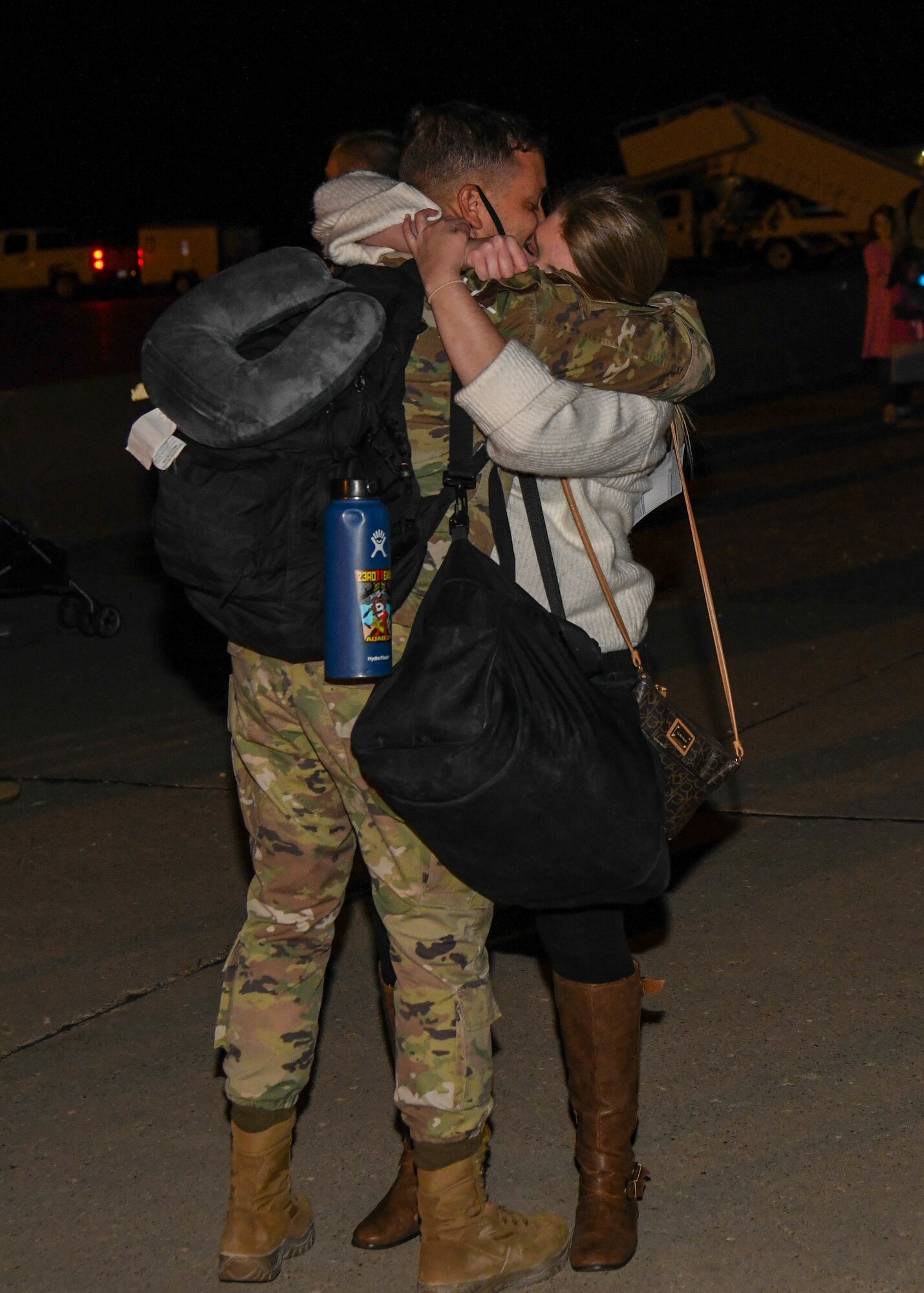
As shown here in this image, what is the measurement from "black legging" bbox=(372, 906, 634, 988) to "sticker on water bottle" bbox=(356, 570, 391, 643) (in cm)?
61

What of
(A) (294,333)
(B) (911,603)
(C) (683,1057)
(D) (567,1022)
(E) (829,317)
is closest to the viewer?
(A) (294,333)

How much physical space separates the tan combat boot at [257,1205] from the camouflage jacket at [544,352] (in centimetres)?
95

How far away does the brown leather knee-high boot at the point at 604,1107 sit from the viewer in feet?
9.32

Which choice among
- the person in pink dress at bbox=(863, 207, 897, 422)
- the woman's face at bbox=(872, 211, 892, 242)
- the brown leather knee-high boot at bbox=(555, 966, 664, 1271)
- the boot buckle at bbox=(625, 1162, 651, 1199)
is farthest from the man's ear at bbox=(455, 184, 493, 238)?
the woman's face at bbox=(872, 211, 892, 242)

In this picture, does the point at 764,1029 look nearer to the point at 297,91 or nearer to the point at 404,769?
the point at 404,769

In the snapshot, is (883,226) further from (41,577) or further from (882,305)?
(41,577)

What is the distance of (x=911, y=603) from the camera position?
8.16 meters

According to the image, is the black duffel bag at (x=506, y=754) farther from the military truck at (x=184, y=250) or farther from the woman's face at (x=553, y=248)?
the military truck at (x=184, y=250)

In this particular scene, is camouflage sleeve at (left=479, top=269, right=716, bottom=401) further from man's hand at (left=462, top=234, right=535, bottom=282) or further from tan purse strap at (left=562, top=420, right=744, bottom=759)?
tan purse strap at (left=562, top=420, right=744, bottom=759)

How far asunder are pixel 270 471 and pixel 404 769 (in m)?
0.49

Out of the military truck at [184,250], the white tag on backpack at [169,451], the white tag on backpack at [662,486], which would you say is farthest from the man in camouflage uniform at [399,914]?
the military truck at [184,250]

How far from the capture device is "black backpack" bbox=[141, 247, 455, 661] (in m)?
2.36

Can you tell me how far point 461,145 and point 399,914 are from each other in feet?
4.13

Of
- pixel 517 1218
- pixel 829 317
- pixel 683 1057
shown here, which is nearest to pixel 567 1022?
pixel 517 1218
